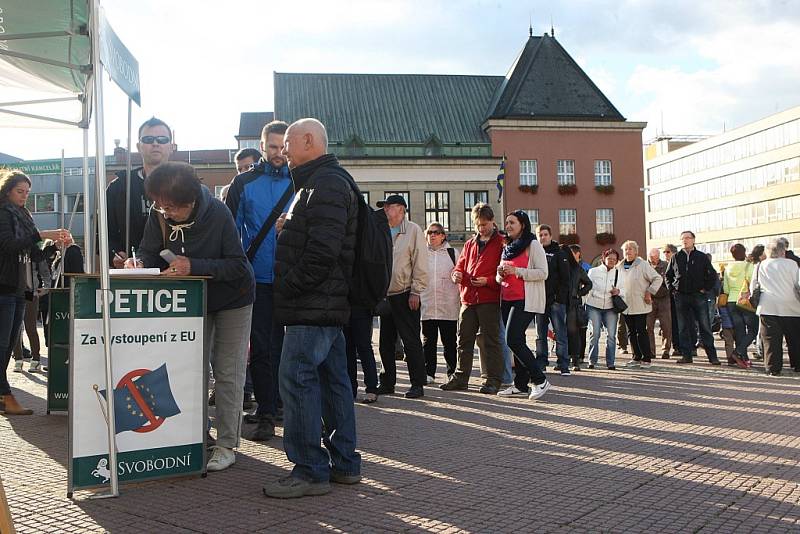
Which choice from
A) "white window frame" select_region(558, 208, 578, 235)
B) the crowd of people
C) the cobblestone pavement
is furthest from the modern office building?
the cobblestone pavement

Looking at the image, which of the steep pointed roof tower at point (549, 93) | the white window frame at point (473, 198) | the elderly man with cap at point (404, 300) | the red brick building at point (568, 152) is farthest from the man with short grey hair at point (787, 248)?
the steep pointed roof tower at point (549, 93)

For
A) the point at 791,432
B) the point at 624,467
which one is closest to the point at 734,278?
the point at 791,432

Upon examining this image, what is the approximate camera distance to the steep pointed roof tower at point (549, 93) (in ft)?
211

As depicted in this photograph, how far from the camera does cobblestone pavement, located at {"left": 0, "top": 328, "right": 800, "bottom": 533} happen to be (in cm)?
416

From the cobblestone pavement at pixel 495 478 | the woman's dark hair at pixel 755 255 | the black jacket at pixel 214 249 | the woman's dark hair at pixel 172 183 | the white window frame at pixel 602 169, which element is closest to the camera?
the cobblestone pavement at pixel 495 478

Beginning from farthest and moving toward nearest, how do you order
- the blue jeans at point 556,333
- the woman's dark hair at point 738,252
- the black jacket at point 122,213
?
the woman's dark hair at point 738,252 < the blue jeans at point 556,333 < the black jacket at point 122,213

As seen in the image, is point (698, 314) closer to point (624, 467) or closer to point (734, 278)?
point (734, 278)

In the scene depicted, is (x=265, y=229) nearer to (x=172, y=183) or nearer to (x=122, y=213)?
(x=122, y=213)

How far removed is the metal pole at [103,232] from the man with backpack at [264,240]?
190 cm

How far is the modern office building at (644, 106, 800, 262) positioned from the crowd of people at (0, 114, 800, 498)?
254ft

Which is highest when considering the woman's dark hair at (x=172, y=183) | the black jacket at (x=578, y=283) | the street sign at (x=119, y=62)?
the street sign at (x=119, y=62)

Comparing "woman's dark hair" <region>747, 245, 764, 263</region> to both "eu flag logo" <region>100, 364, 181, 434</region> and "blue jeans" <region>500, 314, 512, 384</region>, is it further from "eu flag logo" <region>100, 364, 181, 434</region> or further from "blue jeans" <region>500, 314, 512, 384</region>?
"eu flag logo" <region>100, 364, 181, 434</region>

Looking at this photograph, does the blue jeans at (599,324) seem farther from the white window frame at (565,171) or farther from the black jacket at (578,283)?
the white window frame at (565,171)

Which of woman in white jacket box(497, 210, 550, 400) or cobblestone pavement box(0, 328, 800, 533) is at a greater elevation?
woman in white jacket box(497, 210, 550, 400)
